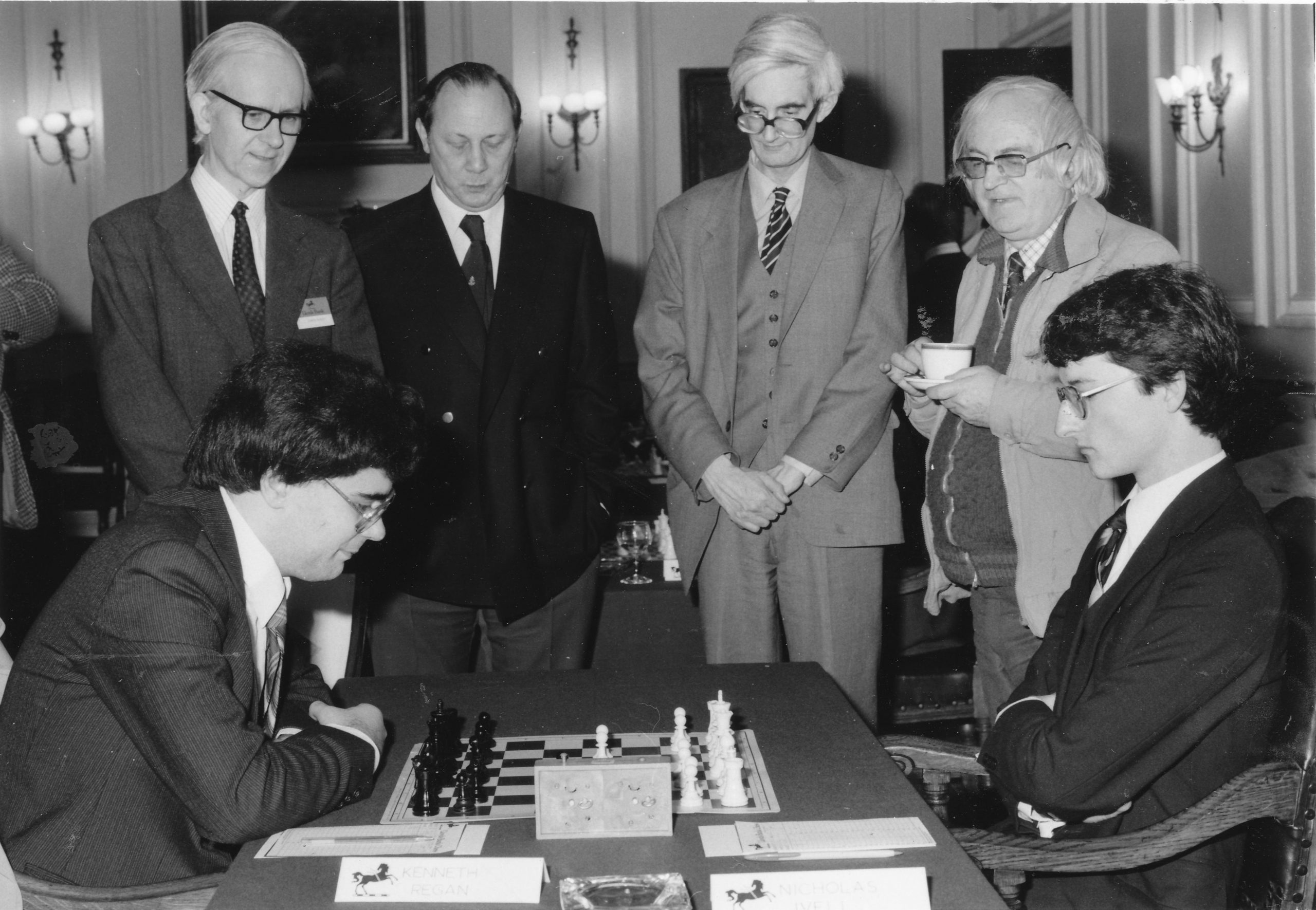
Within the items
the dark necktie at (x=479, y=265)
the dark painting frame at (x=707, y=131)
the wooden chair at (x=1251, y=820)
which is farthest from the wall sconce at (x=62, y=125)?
the wooden chair at (x=1251, y=820)

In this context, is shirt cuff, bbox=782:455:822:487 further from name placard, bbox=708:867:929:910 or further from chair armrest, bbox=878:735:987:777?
name placard, bbox=708:867:929:910

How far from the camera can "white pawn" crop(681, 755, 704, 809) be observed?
1.45m

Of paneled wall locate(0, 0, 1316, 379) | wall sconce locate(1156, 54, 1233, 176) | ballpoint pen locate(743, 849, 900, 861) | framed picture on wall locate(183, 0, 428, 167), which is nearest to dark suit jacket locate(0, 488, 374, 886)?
ballpoint pen locate(743, 849, 900, 861)

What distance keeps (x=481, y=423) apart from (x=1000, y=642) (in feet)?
3.99

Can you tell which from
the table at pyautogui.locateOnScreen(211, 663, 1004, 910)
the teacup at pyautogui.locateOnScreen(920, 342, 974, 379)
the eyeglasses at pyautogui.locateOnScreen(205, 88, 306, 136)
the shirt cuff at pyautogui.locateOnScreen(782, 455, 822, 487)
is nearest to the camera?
the table at pyautogui.locateOnScreen(211, 663, 1004, 910)

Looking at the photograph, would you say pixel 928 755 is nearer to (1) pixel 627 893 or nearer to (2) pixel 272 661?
(1) pixel 627 893

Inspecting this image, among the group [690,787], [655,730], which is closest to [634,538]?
[655,730]

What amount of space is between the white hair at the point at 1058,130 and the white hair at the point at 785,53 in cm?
31

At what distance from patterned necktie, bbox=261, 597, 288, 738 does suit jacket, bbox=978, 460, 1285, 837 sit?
3.25ft

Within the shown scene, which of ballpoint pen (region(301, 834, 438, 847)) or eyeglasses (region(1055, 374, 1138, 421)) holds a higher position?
eyeglasses (region(1055, 374, 1138, 421))

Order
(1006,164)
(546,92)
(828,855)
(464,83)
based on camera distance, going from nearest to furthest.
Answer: (828,855)
(1006,164)
(464,83)
(546,92)

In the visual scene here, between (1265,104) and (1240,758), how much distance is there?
327 cm

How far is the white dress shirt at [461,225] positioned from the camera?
9.46 ft

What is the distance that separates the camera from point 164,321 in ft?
7.88
